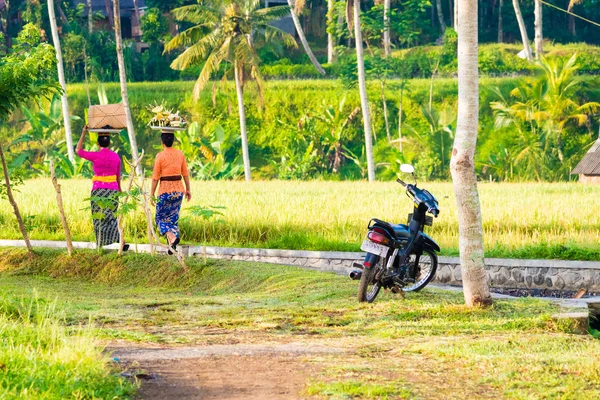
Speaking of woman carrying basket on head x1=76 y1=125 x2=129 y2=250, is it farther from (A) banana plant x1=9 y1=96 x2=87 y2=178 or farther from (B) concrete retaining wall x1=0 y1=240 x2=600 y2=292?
(A) banana plant x1=9 y1=96 x2=87 y2=178

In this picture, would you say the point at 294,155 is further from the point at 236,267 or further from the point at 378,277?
the point at 378,277

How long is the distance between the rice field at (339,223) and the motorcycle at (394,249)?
12.1ft

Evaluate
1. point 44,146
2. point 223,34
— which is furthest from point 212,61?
point 44,146

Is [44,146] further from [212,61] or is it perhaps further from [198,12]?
[198,12]

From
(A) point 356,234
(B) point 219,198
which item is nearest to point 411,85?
(B) point 219,198

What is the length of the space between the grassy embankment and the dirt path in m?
0.15

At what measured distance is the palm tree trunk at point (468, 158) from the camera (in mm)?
8547

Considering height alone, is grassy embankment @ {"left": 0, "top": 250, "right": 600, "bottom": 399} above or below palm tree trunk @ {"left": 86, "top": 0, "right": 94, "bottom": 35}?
below

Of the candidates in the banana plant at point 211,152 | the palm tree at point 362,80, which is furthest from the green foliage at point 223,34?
the palm tree at point 362,80

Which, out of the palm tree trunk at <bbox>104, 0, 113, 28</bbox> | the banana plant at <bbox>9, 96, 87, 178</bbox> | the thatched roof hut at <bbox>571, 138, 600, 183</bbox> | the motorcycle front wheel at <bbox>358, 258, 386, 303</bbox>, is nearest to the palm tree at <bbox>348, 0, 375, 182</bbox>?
the thatched roof hut at <bbox>571, 138, 600, 183</bbox>

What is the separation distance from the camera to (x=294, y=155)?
38.7 metres

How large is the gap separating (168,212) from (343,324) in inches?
172

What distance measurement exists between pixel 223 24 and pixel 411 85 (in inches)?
427

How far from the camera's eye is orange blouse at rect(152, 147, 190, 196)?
1194 centimetres
